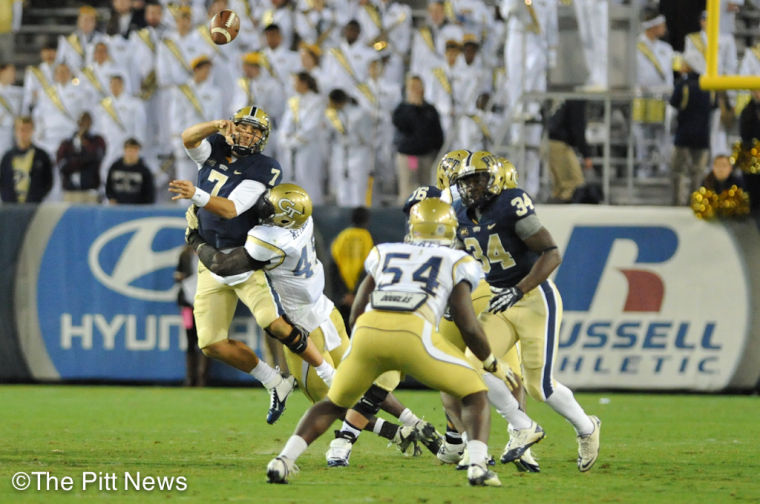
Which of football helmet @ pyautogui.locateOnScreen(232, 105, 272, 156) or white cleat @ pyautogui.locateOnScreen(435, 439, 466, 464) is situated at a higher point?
football helmet @ pyautogui.locateOnScreen(232, 105, 272, 156)

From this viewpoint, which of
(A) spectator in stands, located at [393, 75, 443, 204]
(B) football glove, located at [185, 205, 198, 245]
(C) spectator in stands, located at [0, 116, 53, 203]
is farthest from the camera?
(C) spectator in stands, located at [0, 116, 53, 203]

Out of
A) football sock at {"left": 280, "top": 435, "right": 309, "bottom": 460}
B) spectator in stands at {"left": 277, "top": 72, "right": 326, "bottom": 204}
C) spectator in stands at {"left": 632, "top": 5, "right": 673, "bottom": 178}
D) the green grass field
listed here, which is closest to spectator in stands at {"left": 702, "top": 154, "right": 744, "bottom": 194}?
spectator in stands at {"left": 632, "top": 5, "right": 673, "bottom": 178}

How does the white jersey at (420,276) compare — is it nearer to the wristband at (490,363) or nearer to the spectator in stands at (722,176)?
the wristband at (490,363)

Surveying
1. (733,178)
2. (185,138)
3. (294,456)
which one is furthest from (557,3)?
(294,456)

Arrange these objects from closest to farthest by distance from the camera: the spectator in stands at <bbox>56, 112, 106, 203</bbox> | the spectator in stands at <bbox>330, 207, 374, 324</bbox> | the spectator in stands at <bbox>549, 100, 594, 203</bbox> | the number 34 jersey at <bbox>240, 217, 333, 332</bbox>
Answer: the number 34 jersey at <bbox>240, 217, 333, 332</bbox>, the spectator in stands at <bbox>549, 100, 594, 203</bbox>, the spectator in stands at <bbox>330, 207, 374, 324</bbox>, the spectator in stands at <bbox>56, 112, 106, 203</bbox>

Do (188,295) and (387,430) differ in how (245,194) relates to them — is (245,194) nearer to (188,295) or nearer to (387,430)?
(387,430)

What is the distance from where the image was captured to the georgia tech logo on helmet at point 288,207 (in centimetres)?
819

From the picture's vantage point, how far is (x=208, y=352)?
875 cm

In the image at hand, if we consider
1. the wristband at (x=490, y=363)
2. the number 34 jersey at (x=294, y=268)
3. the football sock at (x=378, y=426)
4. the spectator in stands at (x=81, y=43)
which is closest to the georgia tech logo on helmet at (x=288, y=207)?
the number 34 jersey at (x=294, y=268)

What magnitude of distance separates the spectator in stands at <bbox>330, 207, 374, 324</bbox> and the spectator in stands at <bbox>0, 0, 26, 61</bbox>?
752 centimetres

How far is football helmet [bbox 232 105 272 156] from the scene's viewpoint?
27.8 ft

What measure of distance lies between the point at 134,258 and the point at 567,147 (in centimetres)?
453

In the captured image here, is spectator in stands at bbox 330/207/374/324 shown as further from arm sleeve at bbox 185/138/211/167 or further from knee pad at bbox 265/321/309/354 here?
knee pad at bbox 265/321/309/354

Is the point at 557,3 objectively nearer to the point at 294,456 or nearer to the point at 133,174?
the point at 133,174
